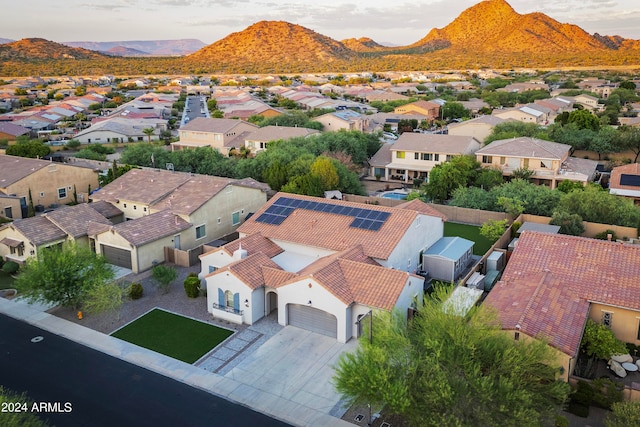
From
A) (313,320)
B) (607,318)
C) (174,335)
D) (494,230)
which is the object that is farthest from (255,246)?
(607,318)

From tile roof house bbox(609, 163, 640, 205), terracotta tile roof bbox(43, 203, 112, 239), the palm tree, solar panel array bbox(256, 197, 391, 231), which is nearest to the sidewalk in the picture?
terracotta tile roof bbox(43, 203, 112, 239)

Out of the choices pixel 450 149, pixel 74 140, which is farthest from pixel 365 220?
pixel 74 140

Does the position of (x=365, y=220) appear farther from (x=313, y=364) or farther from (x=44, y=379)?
(x=44, y=379)

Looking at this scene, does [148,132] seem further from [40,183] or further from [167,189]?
[167,189]

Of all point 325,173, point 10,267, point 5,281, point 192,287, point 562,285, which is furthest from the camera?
point 325,173

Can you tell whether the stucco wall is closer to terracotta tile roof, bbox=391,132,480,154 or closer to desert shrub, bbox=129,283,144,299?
desert shrub, bbox=129,283,144,299
